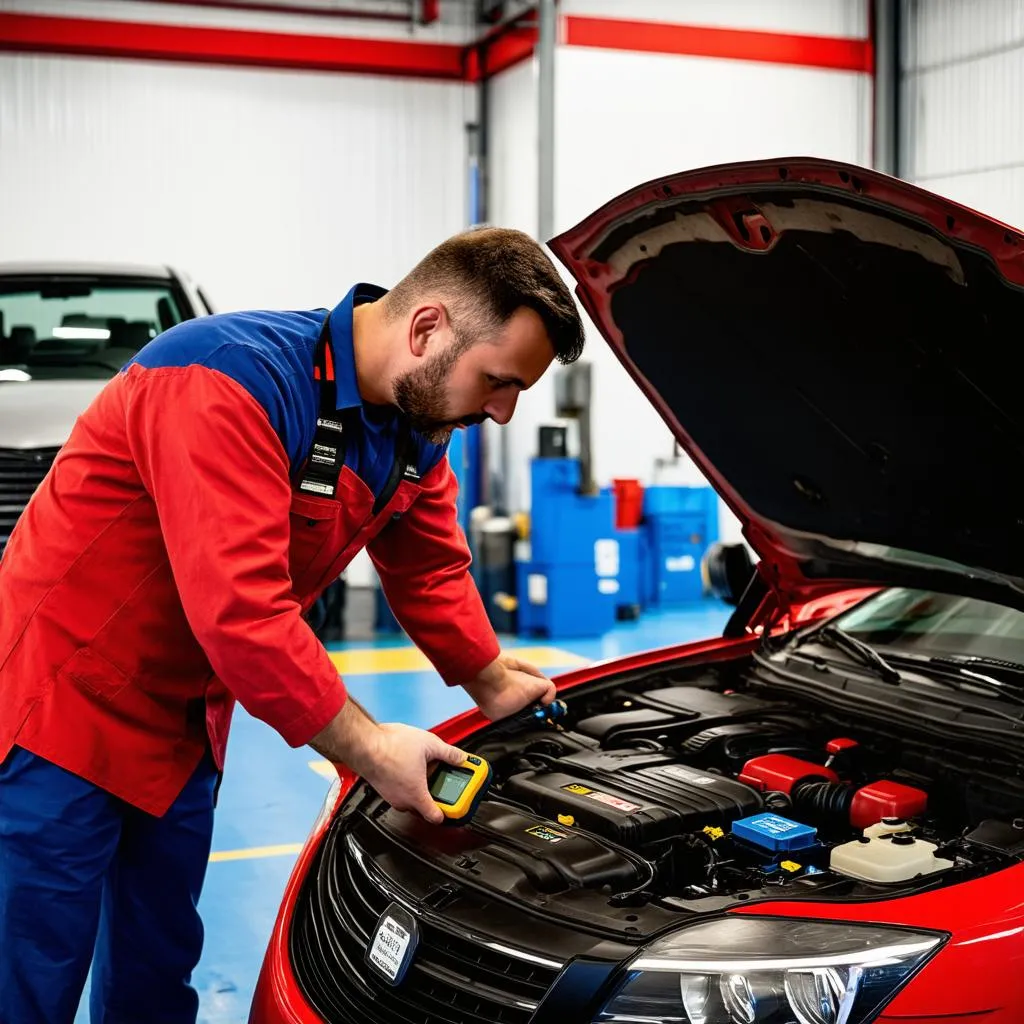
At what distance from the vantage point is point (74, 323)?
20.6 ft

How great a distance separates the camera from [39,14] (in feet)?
32.2

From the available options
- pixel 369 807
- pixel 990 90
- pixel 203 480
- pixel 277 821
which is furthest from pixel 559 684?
pixel 990 90

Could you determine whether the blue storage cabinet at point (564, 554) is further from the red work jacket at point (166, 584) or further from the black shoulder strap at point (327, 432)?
the black shoulder strap at point (327, 432)

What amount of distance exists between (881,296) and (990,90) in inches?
345

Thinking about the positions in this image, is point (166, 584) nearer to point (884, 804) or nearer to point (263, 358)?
point (263, 358)

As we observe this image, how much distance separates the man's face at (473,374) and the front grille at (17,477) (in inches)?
140

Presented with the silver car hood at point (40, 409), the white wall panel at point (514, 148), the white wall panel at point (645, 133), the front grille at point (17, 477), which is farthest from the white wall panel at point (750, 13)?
the front grille at point (17, 477)

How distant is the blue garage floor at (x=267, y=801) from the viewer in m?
3.28

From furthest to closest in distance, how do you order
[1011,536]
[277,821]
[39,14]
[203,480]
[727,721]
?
[39,14] → [277,821] → [727,721] → [1011,536] → [203,480]

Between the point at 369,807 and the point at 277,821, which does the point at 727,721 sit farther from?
the point at 277,821

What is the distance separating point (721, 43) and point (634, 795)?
29.1 feet

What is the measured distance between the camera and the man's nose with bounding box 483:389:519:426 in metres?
2.06

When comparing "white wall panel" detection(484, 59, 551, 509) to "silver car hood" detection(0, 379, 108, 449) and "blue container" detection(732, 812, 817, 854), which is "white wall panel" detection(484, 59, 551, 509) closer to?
"silver car hood" detection(0, 379, 108, 449)

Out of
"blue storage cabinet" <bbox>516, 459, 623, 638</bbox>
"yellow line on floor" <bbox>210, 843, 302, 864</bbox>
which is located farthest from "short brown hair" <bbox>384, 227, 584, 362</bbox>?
"blue storage cabinet" <bbox>516, 459, 623, 638</bbox>
